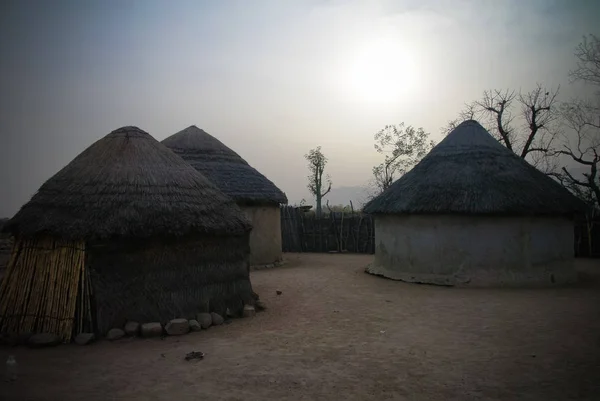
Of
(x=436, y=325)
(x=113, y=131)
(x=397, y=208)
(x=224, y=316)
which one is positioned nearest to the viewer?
(x=436, y=325)

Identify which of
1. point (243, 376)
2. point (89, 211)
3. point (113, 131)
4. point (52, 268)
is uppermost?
point (113, 131)

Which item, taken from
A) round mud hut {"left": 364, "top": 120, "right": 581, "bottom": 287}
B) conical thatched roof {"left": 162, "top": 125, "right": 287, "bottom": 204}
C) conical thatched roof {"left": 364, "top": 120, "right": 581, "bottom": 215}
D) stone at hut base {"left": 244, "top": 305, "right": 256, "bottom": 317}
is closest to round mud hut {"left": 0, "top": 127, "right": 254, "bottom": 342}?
stone at hut base {"left": 244, "top": 305, "right": 256, "bottom": 317}

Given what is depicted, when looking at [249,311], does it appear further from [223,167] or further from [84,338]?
[223,167]

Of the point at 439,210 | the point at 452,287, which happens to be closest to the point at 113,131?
the point at 439,210

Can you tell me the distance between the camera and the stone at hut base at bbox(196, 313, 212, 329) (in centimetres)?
754

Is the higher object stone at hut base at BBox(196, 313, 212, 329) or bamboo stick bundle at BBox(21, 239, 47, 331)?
bamboo stick bundle at BBox(21, 239, 47, 331)

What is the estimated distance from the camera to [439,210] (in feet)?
37.9

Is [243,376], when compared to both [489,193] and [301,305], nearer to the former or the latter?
[301,305]

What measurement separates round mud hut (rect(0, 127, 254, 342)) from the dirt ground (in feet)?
1.92

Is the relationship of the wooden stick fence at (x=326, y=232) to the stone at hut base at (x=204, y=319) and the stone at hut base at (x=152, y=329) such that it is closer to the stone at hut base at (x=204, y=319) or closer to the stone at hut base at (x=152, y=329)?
the stone at hut base at (x=204, y=319)

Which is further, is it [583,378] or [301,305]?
[301,305]

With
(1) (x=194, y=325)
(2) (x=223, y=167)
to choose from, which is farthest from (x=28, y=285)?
(2) (x=223, y=167)

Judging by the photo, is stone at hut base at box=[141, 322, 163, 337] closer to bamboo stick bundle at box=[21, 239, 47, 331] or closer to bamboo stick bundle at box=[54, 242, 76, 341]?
bamboo stick bundle at box=[54, 242, 76, 341]

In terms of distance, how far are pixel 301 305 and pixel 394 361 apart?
379 centimetres
